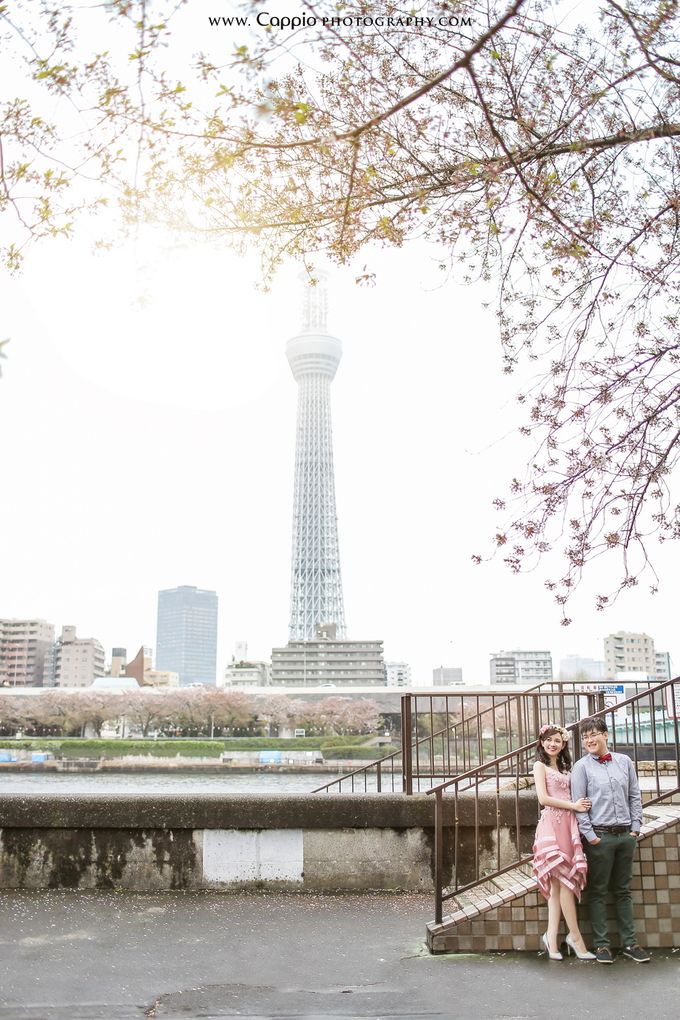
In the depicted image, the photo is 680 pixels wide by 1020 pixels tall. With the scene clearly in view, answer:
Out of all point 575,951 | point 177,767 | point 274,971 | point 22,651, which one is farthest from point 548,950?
point 22,651

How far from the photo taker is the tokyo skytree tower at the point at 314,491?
150250 millimetres

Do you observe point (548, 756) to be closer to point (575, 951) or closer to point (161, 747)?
point (575, 951)

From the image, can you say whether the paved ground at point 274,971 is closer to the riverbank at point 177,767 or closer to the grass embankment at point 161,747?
the riverbank at point 177,767

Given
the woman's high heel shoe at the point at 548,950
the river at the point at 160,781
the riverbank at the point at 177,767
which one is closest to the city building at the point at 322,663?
the riverbank at the point at 177,767

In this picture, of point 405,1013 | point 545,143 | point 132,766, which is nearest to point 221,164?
point 545,143

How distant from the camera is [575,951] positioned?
18.6 ft

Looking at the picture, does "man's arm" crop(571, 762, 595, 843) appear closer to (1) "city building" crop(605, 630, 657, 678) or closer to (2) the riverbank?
(2) the riverbank

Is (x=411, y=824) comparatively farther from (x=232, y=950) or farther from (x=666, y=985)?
(x=666, y=985)

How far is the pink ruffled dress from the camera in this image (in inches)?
224

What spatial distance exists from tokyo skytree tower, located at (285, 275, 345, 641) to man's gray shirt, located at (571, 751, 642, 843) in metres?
144

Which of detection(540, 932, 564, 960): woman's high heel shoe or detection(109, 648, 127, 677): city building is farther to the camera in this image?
detection(109, 648, 127, 677): city building

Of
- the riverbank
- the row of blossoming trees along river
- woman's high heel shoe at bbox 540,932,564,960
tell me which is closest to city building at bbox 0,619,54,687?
the row of blossoming trees along river

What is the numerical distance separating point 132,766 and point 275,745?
70.0 feet

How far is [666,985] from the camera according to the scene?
16.5 feet
